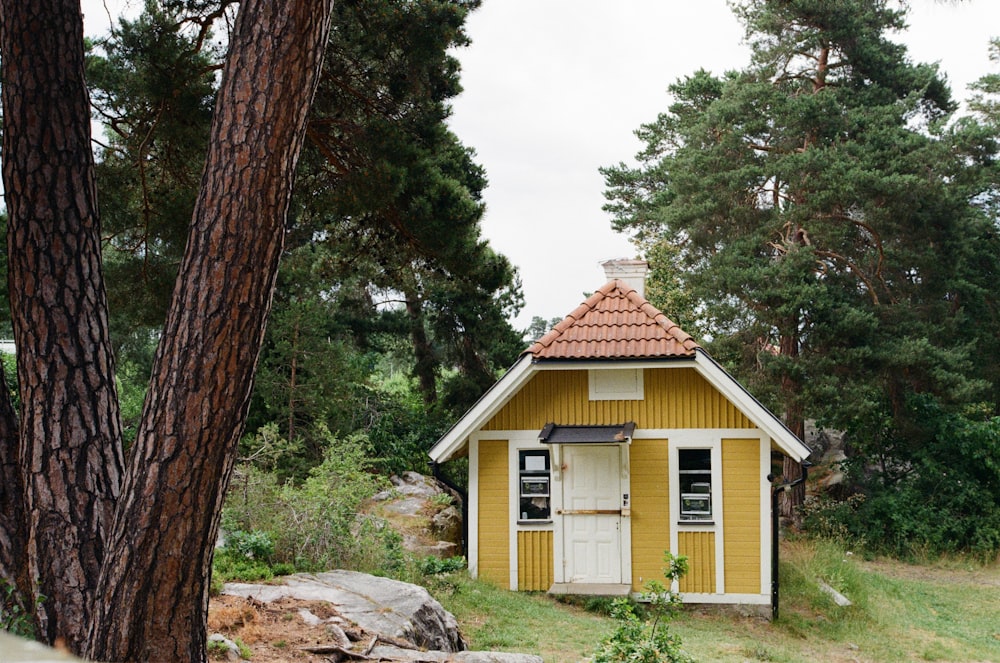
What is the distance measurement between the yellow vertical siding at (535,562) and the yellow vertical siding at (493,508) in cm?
26

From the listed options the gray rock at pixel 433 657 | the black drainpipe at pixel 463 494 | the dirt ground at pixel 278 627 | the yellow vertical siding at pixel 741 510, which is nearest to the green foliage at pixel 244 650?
the dirt ground at pixel 278 627

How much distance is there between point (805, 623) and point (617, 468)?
3477 millimetres

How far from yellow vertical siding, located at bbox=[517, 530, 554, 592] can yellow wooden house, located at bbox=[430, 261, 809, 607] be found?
0.02 m

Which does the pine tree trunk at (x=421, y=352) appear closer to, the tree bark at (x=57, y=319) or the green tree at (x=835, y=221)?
the green tree at (x=835, y=221)

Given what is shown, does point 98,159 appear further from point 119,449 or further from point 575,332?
point 575,332

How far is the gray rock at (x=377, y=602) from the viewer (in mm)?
7879

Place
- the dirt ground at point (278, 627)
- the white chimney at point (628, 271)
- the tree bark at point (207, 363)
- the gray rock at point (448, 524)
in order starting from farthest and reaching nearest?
the gray rock at point (448, 524)
the white chimney at point (628, 271)
the dirt ground at point (278, 627)
the tree bark at point (207, 363)

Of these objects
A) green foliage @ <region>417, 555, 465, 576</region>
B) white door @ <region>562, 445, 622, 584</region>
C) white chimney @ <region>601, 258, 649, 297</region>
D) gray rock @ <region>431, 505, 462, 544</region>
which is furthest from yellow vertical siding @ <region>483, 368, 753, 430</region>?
gray rock @ <region>431, 505, 462, 544</region>

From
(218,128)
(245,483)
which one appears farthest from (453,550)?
(218,128)

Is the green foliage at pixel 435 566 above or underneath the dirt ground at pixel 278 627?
underneath

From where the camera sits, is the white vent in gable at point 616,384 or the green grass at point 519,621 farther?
the white vent in gable at point 616,384

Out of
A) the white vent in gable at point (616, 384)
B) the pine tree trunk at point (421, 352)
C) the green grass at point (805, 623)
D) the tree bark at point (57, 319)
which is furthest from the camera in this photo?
the pine tree trunk at point (421, 352)

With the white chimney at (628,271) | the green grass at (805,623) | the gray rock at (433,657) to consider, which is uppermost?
the white chimney at (628,271)

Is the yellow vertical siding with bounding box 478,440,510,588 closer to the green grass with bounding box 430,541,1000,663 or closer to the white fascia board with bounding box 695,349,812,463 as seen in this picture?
the green grass with bounding box 430,541,1000,663
